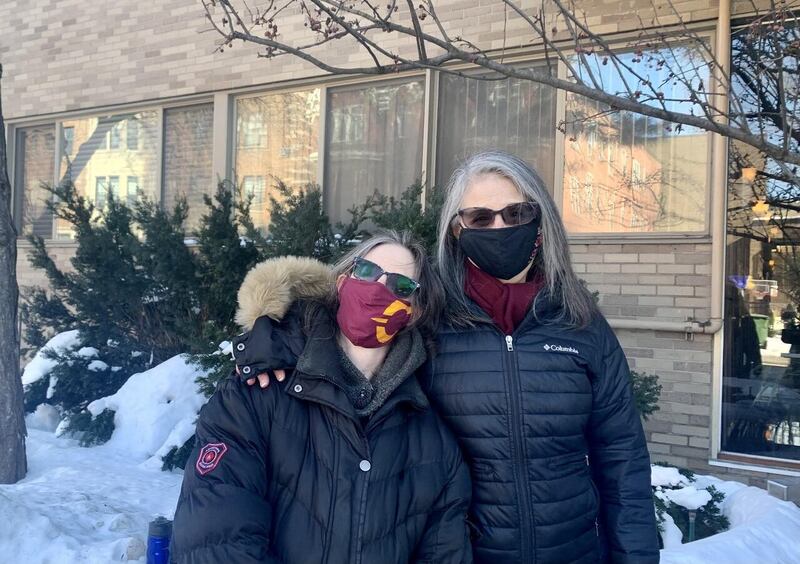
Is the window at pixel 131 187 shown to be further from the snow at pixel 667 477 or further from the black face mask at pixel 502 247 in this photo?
the black face mask at pixel 502 247

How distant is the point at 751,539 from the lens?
144 inches

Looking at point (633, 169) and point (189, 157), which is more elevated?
point (189, 157)

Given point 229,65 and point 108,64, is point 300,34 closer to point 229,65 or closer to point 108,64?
point 229,65

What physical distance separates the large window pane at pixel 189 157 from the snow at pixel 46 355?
2012 mm

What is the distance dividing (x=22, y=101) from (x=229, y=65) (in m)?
3.63

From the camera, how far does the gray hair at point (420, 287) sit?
2.12m

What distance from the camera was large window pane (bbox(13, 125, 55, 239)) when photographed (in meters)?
9.84

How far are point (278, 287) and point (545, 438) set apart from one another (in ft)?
2.95

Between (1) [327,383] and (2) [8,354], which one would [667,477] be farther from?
(2) [8,354]

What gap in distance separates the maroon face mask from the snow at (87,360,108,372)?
16.7 feet

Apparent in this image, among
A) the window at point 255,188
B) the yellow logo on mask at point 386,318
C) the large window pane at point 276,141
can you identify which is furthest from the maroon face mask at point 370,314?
the window at point 255,188

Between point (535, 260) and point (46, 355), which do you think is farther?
point (46, 355)

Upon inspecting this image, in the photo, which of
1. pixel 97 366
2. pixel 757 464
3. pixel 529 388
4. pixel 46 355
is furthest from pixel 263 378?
pixel 46 355

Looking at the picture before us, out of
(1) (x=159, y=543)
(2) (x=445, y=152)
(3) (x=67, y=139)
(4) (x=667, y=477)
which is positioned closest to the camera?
(1) (x=159, y=543)
